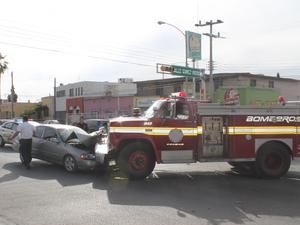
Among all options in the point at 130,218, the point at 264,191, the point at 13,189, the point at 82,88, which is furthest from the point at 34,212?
the point at 82,88

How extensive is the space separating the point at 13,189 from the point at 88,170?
3615 millimetres

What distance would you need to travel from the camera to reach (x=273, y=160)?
13625mm

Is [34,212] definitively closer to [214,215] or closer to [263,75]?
[214,215]

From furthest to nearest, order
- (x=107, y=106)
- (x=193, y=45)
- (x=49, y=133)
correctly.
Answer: (x=107, y=106) → (x=193, y=45) → (x=49, y=133)

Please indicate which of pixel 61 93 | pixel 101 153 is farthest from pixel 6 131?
pixel 61 93

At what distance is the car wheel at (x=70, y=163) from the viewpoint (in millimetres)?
14031

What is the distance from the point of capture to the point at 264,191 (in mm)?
11219

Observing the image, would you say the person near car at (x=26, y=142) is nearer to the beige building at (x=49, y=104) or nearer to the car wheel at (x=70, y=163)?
the car wheel at (x=70, y=163)

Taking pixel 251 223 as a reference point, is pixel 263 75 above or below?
above

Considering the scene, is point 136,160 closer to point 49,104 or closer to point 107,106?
point 107,106

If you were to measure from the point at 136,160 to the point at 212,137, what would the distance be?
2.16 meters

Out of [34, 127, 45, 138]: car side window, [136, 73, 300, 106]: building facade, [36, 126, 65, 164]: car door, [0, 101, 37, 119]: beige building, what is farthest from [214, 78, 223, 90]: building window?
[0, 101, 37, 119]: beige building

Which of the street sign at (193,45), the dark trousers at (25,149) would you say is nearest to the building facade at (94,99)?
the street sign at (193,45)

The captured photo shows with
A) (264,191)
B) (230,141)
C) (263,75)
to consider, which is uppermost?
(263,75)
